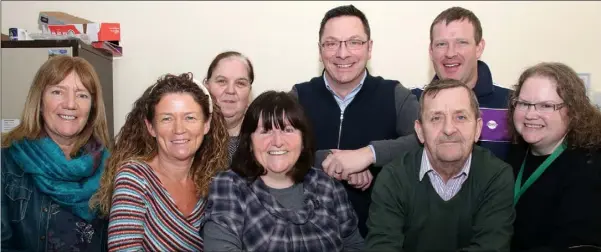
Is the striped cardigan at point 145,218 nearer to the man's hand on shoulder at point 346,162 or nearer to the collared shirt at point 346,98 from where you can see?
the man's hand on shoulder at point 346,162

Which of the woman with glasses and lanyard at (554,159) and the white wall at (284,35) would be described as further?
the white wall at (284,35)

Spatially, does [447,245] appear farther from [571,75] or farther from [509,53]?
[509,53]

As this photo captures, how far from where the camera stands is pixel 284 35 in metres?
4.34

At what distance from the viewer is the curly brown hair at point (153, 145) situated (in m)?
2.22

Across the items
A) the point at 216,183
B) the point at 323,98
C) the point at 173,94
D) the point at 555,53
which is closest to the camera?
the point at 216,183

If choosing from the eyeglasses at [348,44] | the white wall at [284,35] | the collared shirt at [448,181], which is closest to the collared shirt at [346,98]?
the eyeglasses at [348,44]

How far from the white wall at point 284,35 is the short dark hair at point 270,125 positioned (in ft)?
7.24

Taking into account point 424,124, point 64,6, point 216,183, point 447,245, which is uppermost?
point 64,6

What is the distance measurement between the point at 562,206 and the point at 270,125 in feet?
3.91

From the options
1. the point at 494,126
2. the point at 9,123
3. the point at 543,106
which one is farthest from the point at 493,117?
the point at 9,123

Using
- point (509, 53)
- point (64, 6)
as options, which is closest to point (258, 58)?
point (64, 6)

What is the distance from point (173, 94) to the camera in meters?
2.19

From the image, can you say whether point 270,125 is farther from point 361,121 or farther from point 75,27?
point 75,27

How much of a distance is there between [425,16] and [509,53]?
0.76 m
